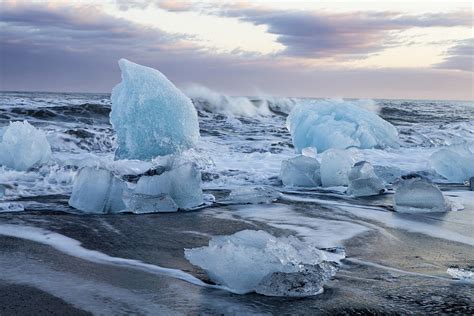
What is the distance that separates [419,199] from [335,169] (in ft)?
5.72

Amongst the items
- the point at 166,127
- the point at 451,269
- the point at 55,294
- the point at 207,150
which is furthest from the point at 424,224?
the point at 207,150

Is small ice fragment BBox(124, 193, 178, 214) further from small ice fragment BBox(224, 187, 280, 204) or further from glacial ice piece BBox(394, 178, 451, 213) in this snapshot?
glacial ice piece BBox(394, 178, 451, 213)

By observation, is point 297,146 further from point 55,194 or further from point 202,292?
point 202,292

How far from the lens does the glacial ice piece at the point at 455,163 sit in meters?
8.08

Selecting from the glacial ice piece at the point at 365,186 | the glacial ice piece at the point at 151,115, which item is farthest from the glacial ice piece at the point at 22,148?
the glacial ice piece at the point at 365,186

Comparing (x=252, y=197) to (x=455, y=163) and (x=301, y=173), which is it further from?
(x=455, y=163)

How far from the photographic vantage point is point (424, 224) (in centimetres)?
491

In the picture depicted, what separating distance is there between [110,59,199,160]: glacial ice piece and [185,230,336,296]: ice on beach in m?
6.07

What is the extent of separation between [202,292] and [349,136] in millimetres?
9217

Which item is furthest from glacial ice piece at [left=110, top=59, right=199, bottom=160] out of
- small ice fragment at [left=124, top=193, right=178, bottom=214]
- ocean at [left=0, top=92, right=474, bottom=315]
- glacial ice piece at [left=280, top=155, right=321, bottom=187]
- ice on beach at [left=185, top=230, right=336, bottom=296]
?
ice on beach at [left=185, top=230, right=336, bottom=296]

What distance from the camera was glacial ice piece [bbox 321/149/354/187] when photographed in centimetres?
716

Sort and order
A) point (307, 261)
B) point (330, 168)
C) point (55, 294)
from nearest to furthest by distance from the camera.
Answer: point (55, 294) → point (307, 261) → point (330, 168)

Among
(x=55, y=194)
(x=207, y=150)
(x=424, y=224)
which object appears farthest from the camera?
(x=207, y=150)

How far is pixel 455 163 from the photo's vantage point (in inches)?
323
